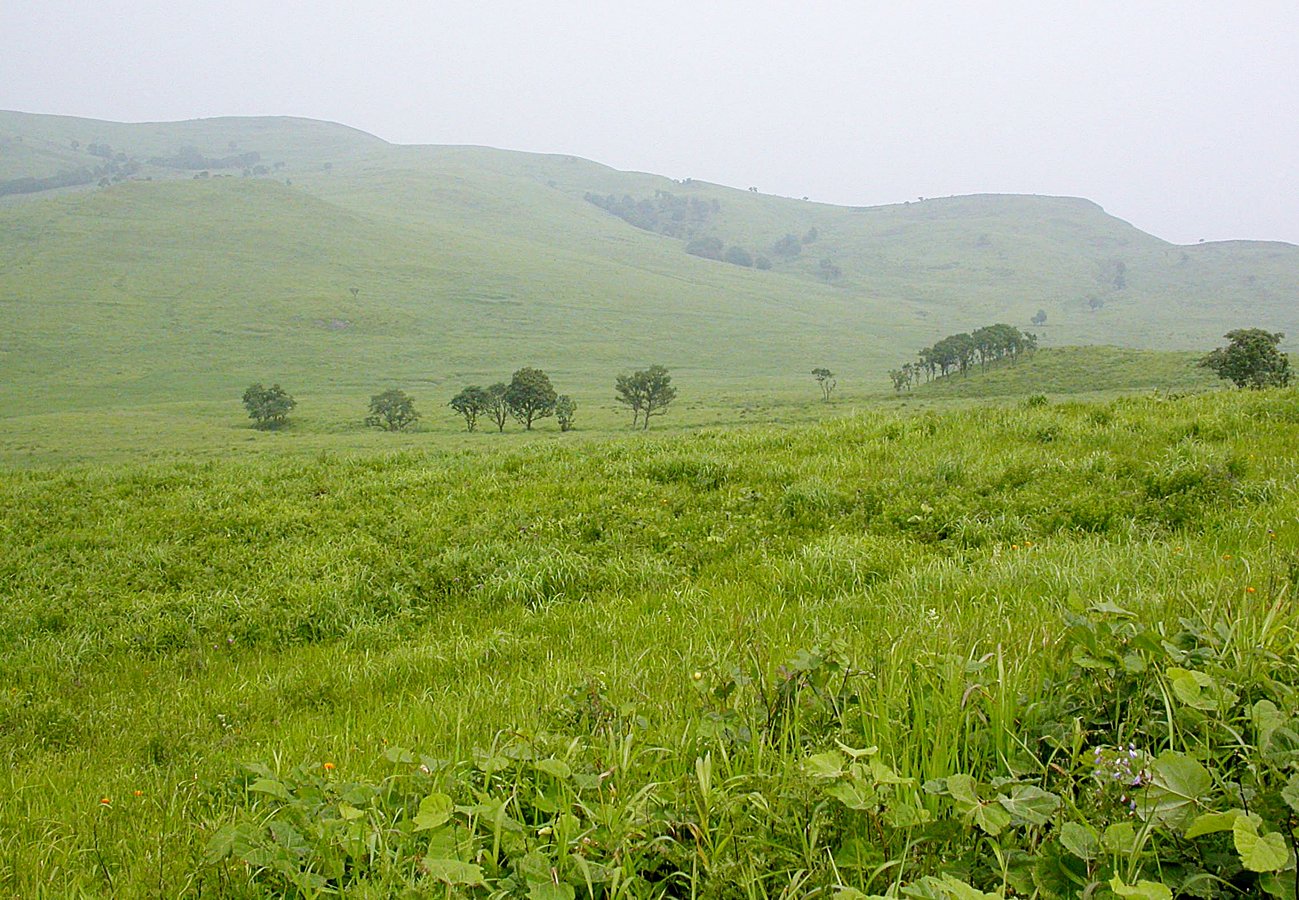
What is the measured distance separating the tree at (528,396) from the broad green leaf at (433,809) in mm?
85329

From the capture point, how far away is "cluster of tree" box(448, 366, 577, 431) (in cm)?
8781

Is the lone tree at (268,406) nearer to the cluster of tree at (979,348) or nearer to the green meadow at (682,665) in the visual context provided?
the green meadow at (682,665)

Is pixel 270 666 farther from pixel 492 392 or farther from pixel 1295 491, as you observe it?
pixel 492 392

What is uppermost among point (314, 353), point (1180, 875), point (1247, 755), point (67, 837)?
point (1247, 755)

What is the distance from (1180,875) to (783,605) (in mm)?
3507

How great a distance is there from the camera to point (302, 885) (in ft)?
7.50

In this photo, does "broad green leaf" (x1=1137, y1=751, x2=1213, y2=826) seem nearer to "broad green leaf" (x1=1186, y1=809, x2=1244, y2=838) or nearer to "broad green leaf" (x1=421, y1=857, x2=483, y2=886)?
"broad green leaf" (x1=1186, y1=809, x2=1244, y2=838)

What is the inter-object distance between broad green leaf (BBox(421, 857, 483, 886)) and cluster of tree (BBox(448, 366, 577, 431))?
274 feet

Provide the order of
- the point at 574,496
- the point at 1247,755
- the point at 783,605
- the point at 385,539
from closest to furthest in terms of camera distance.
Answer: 1. the point at 1247,755
2. the point at 783,605
3. the point at 385,539
4. the point at 574,496

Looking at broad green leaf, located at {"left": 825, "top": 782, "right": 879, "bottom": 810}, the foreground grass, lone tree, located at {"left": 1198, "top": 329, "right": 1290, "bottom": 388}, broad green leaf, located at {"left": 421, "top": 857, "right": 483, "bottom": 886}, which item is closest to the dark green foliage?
lone tree, located at {"left": 1198, "top": 329, "right": 1290, "bottom": 388}

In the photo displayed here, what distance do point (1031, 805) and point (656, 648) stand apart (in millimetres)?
2857

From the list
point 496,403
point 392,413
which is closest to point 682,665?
point 496,403

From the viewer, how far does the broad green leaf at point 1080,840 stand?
1.96 m

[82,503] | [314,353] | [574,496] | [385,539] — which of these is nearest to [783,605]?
[574,496]
